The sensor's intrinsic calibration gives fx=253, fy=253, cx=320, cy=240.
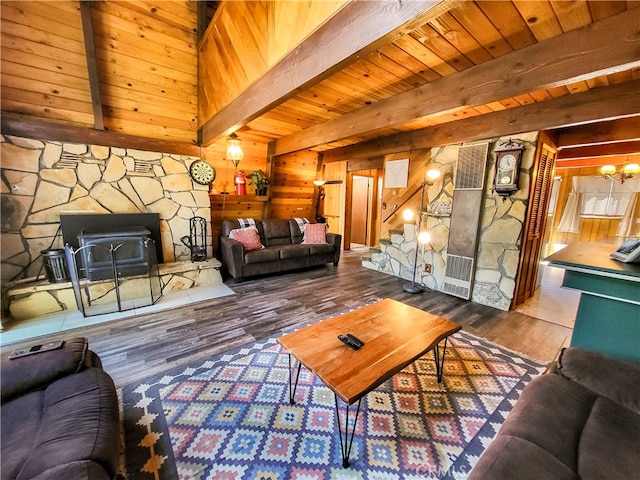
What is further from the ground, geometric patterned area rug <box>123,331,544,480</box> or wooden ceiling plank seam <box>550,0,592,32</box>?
wooden ceiling plank seam <box>550,0,592,32</box>

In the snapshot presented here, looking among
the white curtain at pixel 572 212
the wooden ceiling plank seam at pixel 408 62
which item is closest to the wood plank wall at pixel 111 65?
the wooden ceiling plank seam at pixel 408 62

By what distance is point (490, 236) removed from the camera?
3355 millimetres

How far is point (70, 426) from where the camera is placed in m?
0.97

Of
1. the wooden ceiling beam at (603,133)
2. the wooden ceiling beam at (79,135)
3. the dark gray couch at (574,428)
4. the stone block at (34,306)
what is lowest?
the stone block at (34,306)

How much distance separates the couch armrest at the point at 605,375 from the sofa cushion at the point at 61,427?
206 centimetres

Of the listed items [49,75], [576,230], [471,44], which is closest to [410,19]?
[471,44]

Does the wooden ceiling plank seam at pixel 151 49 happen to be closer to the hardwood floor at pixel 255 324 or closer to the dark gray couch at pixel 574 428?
the hardwood floor at pixel 255 324

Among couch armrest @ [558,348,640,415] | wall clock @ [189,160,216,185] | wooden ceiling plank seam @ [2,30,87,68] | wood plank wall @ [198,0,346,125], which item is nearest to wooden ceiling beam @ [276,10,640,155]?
wood plank wall @ [198,0,346,125]

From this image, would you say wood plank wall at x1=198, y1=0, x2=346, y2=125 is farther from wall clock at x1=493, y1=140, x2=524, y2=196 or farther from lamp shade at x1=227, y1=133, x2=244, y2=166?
wall clock at x1=493, y1=140, x2=524, y2=196

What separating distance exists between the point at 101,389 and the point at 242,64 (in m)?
2.86

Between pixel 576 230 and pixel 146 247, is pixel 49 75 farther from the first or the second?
pixel 576 230

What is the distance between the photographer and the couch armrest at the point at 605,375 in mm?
1141

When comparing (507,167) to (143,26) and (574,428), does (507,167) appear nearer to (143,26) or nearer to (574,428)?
(574,428)

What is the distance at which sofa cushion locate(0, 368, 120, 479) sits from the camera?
2.73 ft
